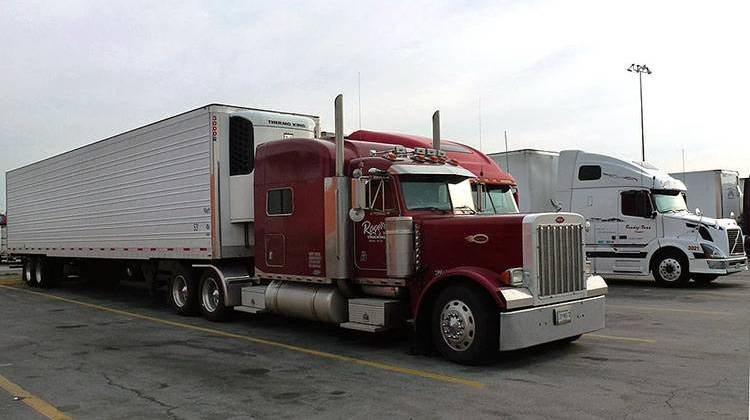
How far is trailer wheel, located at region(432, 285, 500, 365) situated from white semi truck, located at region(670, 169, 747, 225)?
18948 mm

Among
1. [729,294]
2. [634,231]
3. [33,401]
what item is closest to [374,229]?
[33,401]

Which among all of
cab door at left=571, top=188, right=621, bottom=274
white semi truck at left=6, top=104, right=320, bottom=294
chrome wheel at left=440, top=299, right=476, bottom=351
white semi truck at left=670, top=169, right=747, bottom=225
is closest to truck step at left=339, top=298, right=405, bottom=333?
chrome wheel at left=440, top=299, right=476, bottom=351

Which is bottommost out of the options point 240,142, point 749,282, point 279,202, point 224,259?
point 749,282

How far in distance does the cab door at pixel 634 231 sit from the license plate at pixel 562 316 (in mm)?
9609

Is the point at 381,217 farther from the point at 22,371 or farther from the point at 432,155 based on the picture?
the point at 22,371

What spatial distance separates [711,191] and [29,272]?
23.7m

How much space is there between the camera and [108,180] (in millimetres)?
15484

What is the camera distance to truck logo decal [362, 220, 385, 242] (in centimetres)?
885

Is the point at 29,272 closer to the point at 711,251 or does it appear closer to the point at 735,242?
the point at 711,251

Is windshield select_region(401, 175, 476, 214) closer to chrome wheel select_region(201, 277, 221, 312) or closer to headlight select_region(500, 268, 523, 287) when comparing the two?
headlight select_region(500, 268, 523, 287)

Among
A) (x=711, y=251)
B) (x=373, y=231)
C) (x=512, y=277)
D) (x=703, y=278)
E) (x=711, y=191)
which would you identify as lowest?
(x=703, y=278)

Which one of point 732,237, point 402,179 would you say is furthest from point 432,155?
point 732,237

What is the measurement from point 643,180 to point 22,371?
14.3 meters

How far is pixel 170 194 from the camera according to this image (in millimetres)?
12953
